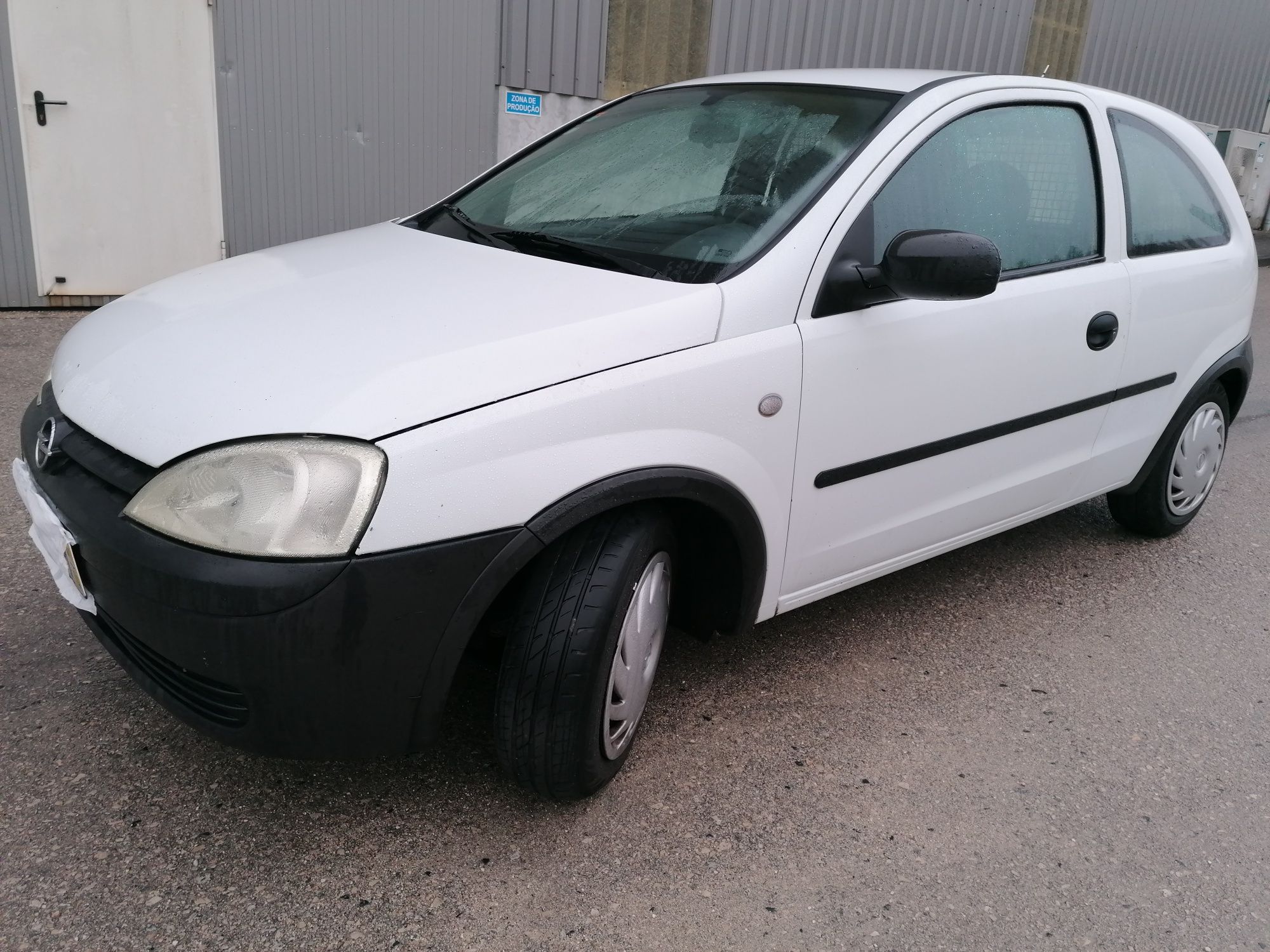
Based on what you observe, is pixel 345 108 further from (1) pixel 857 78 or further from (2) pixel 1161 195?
(2) pixel 1161 195

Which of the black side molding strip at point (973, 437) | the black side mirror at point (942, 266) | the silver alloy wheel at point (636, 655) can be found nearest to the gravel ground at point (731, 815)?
the silver alloy wheel at point (636, 655)

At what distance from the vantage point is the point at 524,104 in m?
7.48

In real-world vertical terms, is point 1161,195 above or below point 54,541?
above

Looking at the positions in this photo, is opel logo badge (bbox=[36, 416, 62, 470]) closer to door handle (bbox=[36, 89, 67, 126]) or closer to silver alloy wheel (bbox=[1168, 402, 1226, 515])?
silver alloy wheel (bbox=[1168, 402, 1226, 515])

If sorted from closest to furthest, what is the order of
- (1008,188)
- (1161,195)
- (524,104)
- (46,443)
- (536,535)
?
(536,535) < (46,443) < (1008,188) < (1161,195) < (524,104)

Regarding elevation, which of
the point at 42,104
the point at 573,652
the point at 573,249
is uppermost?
the point at 573,249

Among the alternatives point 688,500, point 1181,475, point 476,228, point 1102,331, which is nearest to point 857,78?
point 1102,331

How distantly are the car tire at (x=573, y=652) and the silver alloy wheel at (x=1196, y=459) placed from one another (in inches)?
101

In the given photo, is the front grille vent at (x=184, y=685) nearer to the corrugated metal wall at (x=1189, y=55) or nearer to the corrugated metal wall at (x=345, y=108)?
the corrugated metal wall at (x=345, y=108)

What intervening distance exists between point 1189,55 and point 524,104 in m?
9.26

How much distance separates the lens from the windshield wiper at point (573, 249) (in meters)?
2.50

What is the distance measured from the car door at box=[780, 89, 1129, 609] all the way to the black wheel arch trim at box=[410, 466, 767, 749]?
381 mm

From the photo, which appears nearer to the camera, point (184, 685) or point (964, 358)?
point (184, 685)

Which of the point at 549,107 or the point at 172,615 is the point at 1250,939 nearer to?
the point at 172,615
